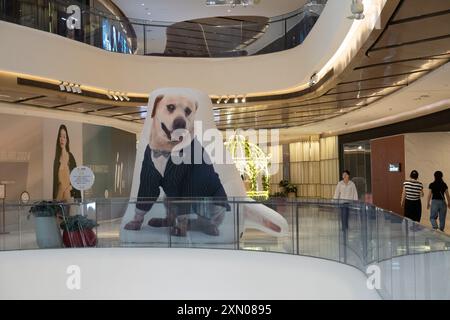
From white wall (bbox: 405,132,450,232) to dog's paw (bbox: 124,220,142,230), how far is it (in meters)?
9.24

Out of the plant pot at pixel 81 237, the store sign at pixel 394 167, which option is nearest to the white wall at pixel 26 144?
the plant pot at pixel 81 237

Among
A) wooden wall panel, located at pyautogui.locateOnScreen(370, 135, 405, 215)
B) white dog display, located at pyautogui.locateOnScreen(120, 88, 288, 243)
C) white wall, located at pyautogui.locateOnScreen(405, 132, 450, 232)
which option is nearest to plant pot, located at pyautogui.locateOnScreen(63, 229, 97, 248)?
white dog display, located at pyautogui.locateOnScreen(120, 88, 288, 243)

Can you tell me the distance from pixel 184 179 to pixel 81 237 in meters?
2.10

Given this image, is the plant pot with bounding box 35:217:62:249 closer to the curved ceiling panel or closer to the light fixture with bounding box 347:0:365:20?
Answer: the light fixture with bounding box 347:0:365:20

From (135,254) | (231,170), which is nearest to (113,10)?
(231,170)

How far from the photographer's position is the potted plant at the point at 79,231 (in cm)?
1007

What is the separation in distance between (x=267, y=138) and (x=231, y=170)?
17.3 meters

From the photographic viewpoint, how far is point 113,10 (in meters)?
19.9

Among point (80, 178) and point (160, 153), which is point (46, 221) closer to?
point (80, 178)

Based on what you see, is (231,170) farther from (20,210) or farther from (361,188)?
(361,188)

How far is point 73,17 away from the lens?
14.0 m

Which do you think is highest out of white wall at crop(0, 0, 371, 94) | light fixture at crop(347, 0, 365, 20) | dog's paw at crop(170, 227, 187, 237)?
white wall at crop(0, 0, 371, 94)

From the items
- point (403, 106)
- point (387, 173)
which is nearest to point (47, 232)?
point (403, 106)

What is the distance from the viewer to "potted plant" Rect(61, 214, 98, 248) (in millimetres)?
10070
